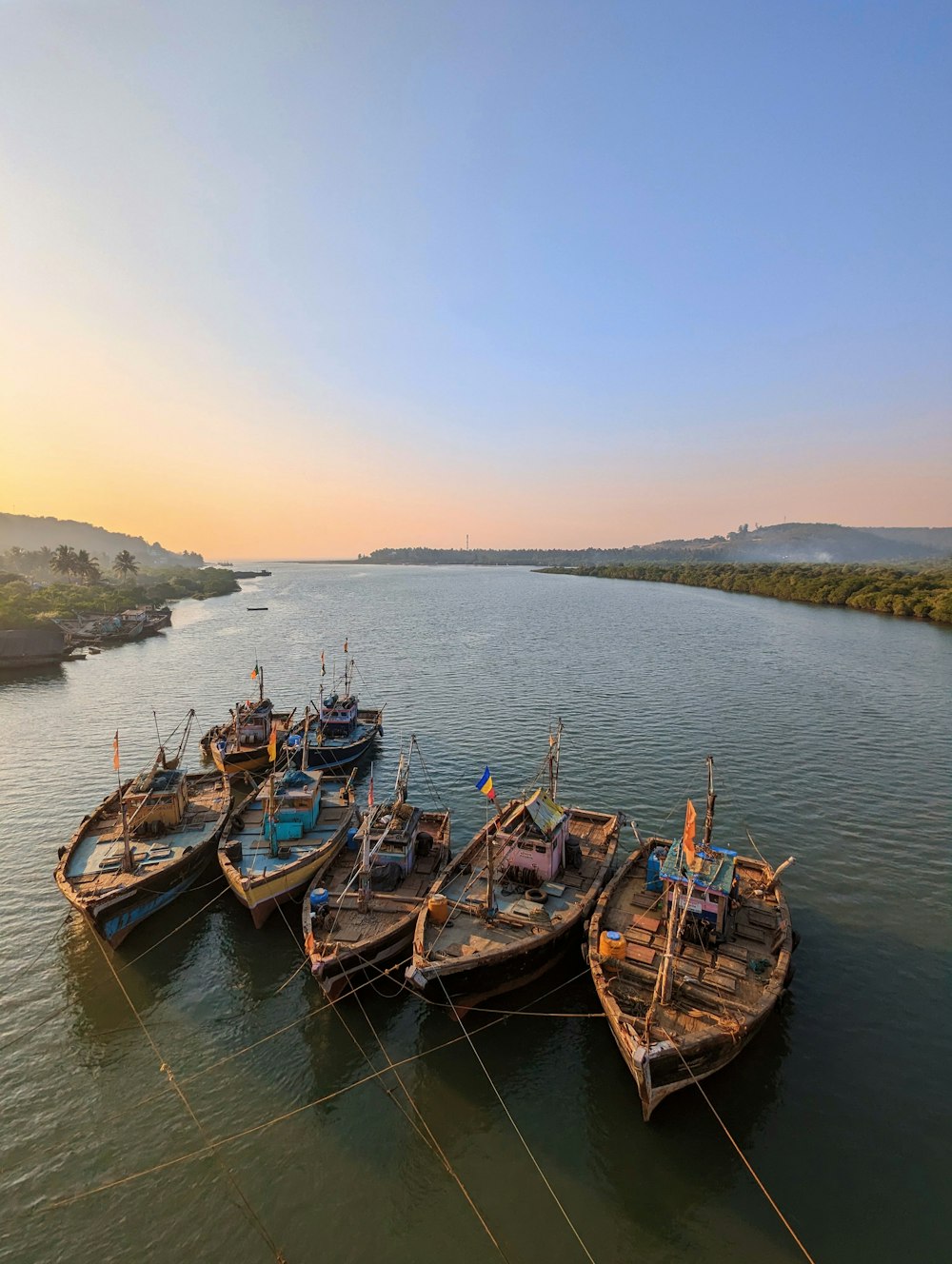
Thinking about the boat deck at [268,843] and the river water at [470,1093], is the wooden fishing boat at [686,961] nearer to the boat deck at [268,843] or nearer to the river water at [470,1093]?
the river water at [470,1093]

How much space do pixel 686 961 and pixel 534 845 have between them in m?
7.22

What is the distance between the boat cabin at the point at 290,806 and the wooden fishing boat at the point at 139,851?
3046 mm

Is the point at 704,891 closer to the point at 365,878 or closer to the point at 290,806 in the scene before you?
the point at 365,878

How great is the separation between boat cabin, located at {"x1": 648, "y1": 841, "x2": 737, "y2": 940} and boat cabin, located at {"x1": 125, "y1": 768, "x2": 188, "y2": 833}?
2459cm

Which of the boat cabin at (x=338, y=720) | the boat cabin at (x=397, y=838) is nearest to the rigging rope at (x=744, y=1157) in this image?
the boat cabin at (x=397, y=838)

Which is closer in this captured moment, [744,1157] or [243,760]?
[744,1157]

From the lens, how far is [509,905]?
24.2m

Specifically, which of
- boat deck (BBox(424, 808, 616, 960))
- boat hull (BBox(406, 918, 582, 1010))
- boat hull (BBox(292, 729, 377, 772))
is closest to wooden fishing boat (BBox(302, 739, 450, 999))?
boat deck (BBox(424, 808, 616, 960))

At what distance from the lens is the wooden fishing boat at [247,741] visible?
4266cm

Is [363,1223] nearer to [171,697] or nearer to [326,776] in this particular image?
[326,776]

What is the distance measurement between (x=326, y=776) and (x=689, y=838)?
25802 mm

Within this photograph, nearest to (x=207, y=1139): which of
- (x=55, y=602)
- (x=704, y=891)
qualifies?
(x=704, y=891)

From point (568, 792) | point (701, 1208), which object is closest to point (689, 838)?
point (701, 1208)

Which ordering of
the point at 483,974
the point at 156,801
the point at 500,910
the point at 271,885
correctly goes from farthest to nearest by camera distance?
→ the point at 156,801, the point at 271,885, the point at 500,910, the point at 483,974
